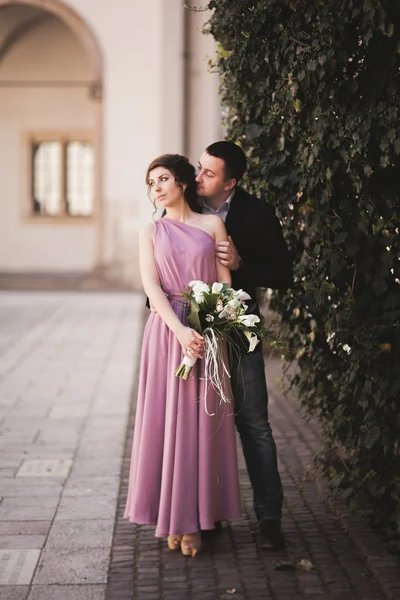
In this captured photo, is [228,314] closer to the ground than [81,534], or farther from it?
farther from it

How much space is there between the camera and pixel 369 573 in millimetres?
4125

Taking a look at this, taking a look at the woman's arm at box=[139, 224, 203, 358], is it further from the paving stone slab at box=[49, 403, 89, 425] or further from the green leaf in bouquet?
the paving stone slab at box=[49, 403, 89, 425]

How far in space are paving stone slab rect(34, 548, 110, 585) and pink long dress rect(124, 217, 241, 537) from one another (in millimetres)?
238

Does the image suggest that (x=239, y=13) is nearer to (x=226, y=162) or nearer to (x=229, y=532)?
(x=226, y=162)

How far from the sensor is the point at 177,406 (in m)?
4.26

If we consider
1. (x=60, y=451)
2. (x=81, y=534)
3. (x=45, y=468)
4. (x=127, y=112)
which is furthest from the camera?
(x=127, y=112)

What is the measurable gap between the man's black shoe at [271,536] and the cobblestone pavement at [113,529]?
4 cm

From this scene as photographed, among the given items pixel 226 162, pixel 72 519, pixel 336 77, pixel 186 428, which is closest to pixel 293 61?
pixel 336 77

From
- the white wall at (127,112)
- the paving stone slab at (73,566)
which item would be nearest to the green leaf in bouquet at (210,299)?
the paving stone slab at (73,566)

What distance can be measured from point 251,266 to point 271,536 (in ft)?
3.87

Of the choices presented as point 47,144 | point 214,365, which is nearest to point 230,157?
point 214,365

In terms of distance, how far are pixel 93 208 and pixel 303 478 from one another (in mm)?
18597

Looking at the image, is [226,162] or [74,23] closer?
A: [226,162]

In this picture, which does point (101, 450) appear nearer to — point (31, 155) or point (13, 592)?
point (13, 592)
